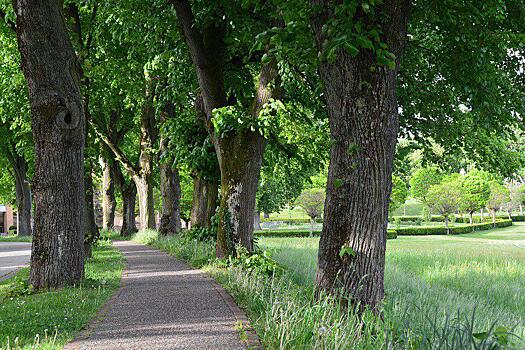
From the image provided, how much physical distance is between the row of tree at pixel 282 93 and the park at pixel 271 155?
0.11 ft

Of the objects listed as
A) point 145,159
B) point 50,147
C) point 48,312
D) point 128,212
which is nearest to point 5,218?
point 128,212

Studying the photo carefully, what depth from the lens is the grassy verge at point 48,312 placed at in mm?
5438

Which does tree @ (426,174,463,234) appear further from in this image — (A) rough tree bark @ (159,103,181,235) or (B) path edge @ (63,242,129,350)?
(B) path edge @ (63,242,129,350)

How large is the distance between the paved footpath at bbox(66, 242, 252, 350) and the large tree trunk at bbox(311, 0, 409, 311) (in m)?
1.43

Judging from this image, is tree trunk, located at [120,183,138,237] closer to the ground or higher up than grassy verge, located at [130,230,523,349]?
higher up

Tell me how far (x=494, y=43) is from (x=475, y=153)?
7.23 meters

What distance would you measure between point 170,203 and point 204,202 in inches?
275

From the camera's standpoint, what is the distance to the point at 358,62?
5281 mm

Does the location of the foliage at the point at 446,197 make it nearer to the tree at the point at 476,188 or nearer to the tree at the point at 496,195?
the tree at the point at 476,188

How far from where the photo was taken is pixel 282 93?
11945 mm

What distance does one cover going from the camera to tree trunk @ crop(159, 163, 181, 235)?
74.9ft

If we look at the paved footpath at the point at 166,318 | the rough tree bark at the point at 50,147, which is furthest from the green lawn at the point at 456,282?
the rough tree bark at the point at 50,147

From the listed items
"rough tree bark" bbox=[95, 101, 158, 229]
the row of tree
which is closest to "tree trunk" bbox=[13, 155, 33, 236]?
"rough tree bark" bbox=[95, 101, 158, 229]

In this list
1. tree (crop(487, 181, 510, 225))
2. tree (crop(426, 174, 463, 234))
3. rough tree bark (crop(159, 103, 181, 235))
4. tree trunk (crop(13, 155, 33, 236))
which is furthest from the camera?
tree (crop(487, 181, 510, 225))
